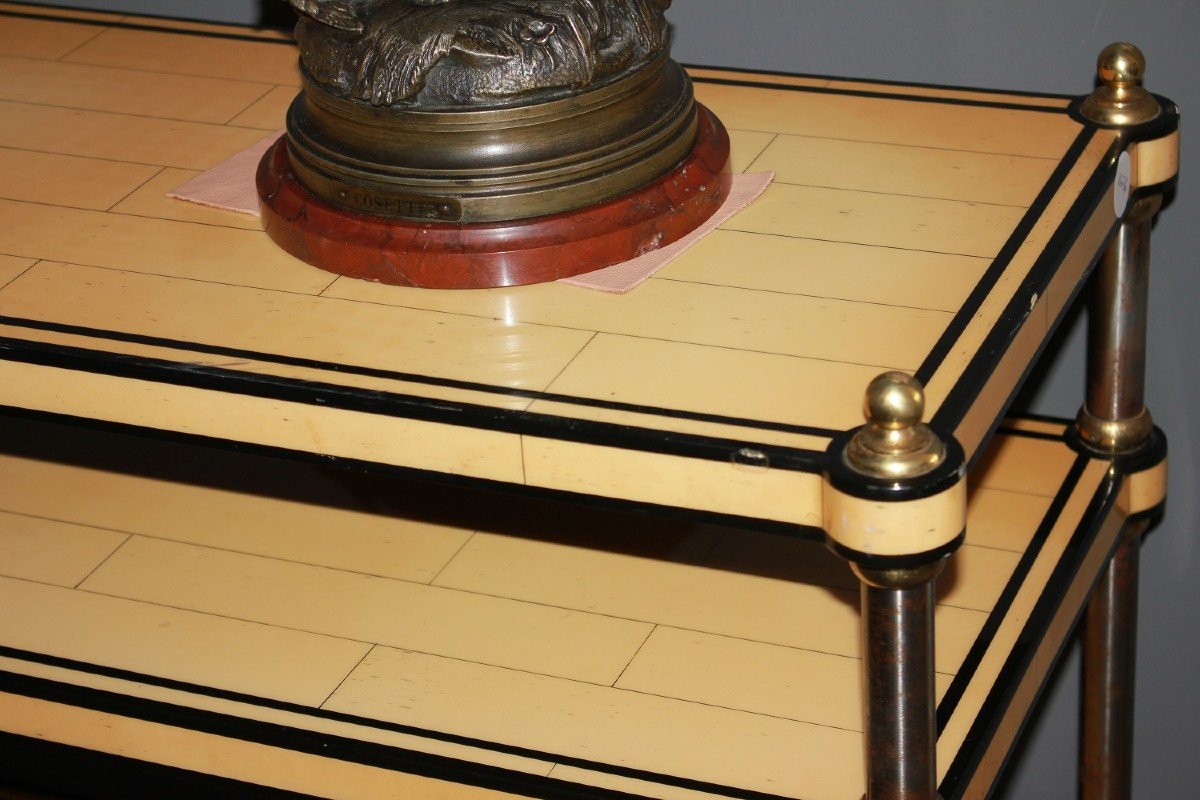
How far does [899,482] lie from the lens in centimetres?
85

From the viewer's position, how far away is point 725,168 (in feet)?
3.86

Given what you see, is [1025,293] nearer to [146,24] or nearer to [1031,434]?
[1031,434]

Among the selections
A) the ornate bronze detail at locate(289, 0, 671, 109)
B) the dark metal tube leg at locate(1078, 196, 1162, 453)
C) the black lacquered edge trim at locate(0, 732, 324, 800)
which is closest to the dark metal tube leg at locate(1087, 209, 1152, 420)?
the dark metal tube leg at locate(1078, 196, 1162, 453)

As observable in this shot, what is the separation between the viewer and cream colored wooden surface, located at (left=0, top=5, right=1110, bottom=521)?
38.7 inches

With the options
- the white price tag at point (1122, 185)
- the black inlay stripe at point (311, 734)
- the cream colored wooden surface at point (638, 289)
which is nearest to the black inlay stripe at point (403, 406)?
the cream colored wooden surface at point (638, 289)

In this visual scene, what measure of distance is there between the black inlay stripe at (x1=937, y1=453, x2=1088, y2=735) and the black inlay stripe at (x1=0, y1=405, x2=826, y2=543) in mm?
225

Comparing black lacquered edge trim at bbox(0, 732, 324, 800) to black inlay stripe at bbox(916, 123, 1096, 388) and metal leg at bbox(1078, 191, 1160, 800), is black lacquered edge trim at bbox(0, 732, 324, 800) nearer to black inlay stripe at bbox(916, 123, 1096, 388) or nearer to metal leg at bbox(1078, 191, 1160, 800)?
black inlay stripe at bbox(916, 123, 1096, 388)

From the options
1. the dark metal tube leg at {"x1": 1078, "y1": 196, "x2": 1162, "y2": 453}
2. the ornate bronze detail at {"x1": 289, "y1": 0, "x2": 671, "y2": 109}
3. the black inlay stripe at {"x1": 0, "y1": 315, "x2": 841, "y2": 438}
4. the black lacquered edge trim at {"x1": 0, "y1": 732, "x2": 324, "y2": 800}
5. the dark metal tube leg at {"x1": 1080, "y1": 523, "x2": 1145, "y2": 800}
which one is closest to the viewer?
the black inlay stripe at {"x1": 0, "y1": 315, "x2": 841, "y2": 438}

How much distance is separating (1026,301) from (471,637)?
44 centimetres

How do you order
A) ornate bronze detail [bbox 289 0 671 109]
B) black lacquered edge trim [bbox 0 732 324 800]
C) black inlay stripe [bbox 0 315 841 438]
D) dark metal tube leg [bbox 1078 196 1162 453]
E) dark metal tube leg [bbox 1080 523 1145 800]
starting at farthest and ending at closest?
1. dark metal tube leg [bbox 1080 523 1145 800]
2. dark metal tube leg [bbox 1078 196 1162 453]
3. black lacquered edge trim [bbox 0 732 324 800]
4. ornate bronze detail [bbox 289 0 671 109]
5. black inlay stripe [bbox 0 315 841 438]

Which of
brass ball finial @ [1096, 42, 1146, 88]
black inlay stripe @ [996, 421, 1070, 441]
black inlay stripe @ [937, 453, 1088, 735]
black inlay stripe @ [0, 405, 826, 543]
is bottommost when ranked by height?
black inlay stripe @ [996, 421, 1070, 441]

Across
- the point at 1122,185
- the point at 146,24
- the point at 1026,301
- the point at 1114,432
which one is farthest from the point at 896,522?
the point at 146,24

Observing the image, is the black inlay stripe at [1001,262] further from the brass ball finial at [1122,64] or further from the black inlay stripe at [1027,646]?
the black inlay stripe at [1027,646]

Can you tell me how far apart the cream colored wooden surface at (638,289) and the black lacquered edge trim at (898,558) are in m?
0.04
